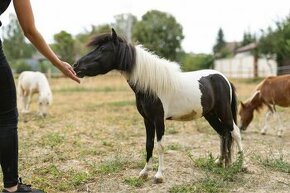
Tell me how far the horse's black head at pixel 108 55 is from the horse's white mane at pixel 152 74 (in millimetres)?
92

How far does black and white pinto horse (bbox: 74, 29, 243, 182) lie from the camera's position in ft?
13.2

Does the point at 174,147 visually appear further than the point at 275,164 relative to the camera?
Yes

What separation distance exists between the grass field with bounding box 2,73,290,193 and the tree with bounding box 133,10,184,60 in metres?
29.9

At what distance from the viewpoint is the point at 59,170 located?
4.98 m

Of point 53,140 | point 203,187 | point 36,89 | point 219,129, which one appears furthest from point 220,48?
point 203,187

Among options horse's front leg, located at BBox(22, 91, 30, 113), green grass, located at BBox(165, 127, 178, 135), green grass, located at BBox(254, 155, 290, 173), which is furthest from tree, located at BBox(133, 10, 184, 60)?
green grass, located at BBox(254, 155, 290, 173)

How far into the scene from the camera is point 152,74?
4.14 meters

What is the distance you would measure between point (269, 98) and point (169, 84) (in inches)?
217

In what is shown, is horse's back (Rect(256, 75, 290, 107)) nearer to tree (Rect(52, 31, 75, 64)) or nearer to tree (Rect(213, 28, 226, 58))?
tree (Rect(52, 31, 75, 64))

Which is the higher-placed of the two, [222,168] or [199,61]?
[199,61]

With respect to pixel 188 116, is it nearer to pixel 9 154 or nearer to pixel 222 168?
pixel 222 168

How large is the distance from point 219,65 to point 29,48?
93.3 feet

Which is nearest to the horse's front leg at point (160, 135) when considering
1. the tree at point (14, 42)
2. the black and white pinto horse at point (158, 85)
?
the black and white pinto horse at point (158, 85)

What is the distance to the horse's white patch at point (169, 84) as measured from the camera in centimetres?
411
